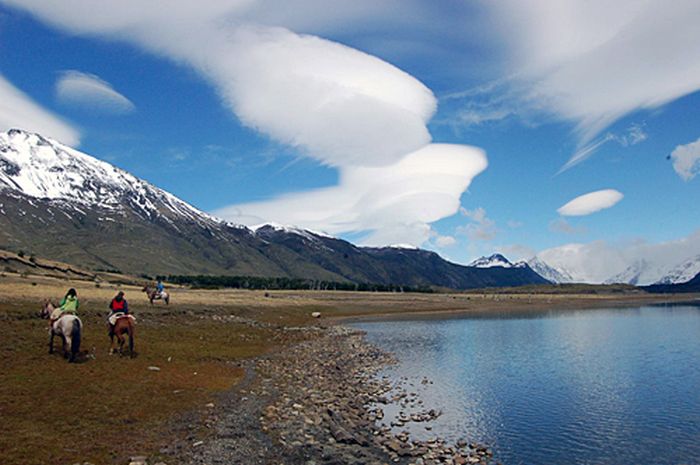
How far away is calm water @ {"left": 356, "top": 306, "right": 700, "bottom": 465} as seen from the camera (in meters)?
29.4

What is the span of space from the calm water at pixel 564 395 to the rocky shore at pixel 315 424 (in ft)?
7.26

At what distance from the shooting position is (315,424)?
2830cm

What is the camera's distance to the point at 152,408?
26828 millimetres

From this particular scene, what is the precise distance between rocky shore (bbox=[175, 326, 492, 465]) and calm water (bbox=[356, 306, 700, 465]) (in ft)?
7.26

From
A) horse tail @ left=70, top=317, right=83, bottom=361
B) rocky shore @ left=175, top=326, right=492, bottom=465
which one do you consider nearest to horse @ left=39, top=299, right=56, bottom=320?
horse tail @ left=70, top=317, right=83, bottom=361

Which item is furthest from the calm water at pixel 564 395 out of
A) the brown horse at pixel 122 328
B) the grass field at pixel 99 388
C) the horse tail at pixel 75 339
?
the horse tail at pixel 75 339

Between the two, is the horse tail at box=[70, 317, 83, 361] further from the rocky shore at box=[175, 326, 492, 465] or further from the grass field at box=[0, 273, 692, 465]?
the rocky shore at box=[175, 326, 492, 465]

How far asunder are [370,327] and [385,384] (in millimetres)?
62689

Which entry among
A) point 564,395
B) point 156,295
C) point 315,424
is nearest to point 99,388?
point 315,424

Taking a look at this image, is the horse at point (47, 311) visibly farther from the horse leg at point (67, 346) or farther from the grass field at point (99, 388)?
the horse leg at point (67, 346)

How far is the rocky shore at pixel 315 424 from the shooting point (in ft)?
75.1

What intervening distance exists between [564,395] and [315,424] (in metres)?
25.0

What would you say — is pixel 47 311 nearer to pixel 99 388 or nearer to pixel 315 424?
pixel 99 388

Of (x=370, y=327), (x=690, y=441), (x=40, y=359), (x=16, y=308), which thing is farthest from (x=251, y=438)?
(x=370, y=327)
